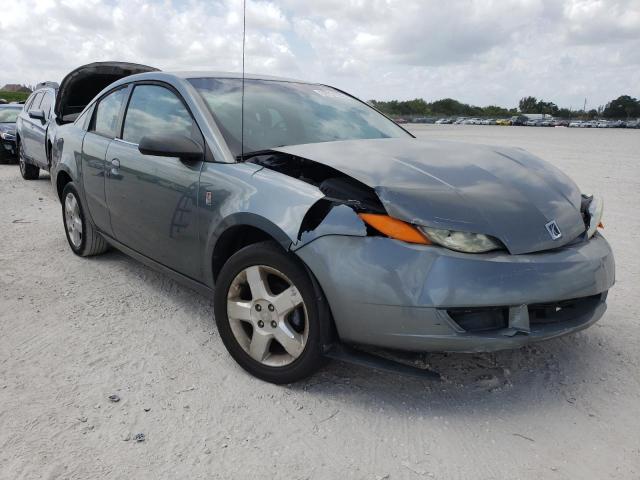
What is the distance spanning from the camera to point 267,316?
2.72 metres

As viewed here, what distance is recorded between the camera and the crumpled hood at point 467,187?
2350 mm

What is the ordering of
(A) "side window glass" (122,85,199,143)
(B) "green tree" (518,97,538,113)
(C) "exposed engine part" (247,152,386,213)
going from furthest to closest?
(B) "green tree" (518,97,538,113) → (A) "side window glass" (122,85,199,143) → (C) "exposed engine part" (247,152,386,213)

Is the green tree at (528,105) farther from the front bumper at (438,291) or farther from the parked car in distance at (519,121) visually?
the front bumper at (438,291)

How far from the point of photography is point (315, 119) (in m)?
3.50

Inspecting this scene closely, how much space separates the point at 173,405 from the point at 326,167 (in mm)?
1370

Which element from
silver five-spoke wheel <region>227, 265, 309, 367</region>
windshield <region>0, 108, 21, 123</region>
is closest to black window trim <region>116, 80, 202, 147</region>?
silver five-spoke wheel <region>227, 265, 309, 367</region>

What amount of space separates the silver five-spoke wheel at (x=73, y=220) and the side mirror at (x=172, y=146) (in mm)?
2083

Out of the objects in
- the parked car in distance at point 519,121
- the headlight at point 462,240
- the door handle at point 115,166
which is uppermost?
the parked car in distance at point 519,121

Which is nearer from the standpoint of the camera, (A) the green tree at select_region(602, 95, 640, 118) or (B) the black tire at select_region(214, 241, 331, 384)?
(B) the black tire at select_region(214, 241, 331, 384)

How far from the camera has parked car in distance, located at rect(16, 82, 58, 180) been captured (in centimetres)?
896

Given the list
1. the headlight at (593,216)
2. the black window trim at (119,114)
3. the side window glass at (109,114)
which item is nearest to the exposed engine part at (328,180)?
the headlight at (593,216)

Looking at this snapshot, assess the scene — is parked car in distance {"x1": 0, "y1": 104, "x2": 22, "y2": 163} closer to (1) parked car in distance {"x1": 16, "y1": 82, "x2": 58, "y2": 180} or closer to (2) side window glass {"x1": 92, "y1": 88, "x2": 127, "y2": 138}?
(1) parked car in distance {"x1": 16, "y1": 82, "x2": 58, "y2": 180}

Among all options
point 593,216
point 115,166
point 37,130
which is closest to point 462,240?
point 593,216

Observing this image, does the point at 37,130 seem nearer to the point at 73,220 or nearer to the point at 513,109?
the point at 73,220
